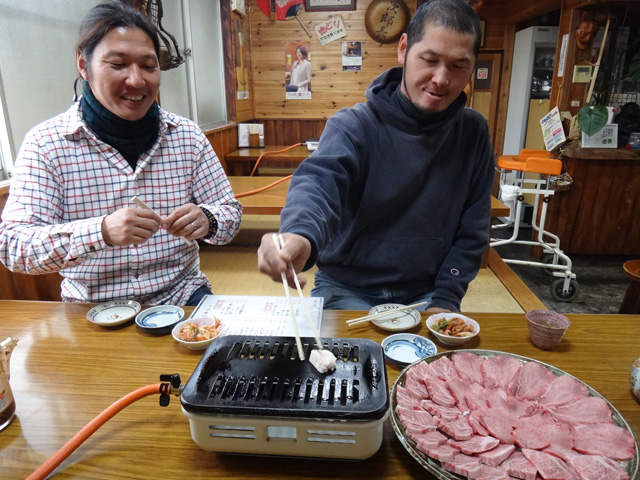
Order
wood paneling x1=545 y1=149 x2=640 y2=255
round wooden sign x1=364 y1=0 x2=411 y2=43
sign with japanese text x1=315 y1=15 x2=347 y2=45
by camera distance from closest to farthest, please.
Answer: wood paneling x1=545 y1=149 x2=640 y2=255, round wooden sign x1=364 y1=0 x2=411 y2=43, sign with japanese text x1=315 y1=15 x2=347 y2=45

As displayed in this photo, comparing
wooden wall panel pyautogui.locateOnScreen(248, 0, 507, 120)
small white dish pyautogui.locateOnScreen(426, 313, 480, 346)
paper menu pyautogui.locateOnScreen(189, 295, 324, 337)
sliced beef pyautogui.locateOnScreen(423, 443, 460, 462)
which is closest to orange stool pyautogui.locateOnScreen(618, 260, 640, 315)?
small white dish pyautogui.locateOnScreen(426, 313, 480, 346)

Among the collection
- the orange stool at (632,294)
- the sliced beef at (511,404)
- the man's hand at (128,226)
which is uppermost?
the man's hand at (128,226)

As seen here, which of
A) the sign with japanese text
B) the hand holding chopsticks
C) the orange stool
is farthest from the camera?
the sign with japanese text

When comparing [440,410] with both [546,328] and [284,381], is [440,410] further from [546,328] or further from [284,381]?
[546,328]

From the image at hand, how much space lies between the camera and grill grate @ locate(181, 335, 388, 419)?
2.43ft

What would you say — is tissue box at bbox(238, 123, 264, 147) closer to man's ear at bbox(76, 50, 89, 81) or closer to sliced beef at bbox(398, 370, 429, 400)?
man's ear at bbox(76, 50, 89, 81)

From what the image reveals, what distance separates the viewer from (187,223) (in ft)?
4.99

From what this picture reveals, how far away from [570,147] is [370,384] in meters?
4.47

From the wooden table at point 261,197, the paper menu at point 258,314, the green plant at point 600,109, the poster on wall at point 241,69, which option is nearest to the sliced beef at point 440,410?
the paper menu at point 258,314

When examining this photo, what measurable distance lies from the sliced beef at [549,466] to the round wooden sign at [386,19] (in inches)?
234

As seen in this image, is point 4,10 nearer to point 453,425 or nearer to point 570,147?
point 453,425

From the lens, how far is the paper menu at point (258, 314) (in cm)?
126

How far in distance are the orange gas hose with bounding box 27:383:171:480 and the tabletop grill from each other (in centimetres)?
16

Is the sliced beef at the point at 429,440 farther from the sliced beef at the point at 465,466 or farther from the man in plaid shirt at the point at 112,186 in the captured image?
the man in plaid shirt at the point at 112,186
